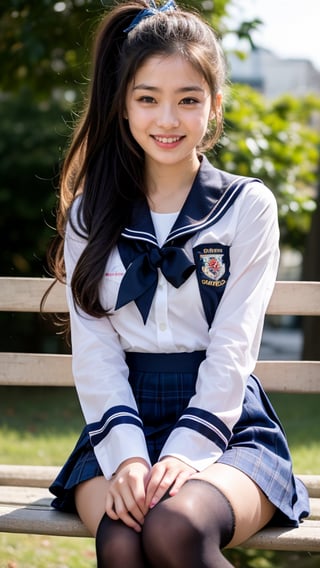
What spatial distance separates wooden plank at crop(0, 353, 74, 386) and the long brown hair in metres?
0.40

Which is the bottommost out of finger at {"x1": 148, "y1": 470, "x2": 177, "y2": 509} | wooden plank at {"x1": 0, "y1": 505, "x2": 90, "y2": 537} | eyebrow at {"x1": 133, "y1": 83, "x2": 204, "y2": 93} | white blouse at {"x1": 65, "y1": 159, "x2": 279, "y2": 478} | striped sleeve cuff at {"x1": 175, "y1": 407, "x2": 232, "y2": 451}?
wooden plank at {"x1": 0, "y1": 505, "x2": 90, "y2": 537}

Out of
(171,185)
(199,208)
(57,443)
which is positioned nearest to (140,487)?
(199,208)

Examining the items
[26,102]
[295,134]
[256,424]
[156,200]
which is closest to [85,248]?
[156,200]

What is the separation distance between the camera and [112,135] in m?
2.76

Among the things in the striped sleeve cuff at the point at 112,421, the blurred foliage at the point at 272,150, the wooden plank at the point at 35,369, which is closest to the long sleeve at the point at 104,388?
the striped sleeve cuff at the point at 112,421

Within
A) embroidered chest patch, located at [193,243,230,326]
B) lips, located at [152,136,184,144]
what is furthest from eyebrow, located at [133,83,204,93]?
embroidered chest patch, located at [193,243,230,326]

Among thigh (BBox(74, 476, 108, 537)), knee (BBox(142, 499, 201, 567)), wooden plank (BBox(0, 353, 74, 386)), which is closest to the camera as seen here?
knee (BBox(142, 499, 201, 567))

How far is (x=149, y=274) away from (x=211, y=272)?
0.17 meters

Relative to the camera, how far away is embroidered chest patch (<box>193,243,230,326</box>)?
2.49 metres

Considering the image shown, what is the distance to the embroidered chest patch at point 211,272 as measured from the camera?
2.49 metres

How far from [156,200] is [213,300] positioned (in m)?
0.38

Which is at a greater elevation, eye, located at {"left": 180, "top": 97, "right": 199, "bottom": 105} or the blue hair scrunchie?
the blue hair scrunchie

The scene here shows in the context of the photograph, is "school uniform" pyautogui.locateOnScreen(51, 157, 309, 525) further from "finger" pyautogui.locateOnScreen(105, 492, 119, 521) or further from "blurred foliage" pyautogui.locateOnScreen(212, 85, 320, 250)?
"blurred foliage" pyautogui.locateOnScreen(212, 85, 320, 250)

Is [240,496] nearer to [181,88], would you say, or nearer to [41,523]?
[41,523]
